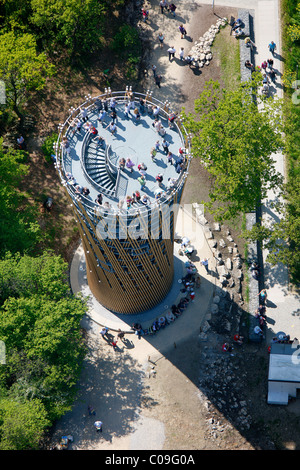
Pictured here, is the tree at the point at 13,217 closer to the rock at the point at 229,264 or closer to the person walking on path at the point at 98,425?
the person walking on path at the point at 98,425

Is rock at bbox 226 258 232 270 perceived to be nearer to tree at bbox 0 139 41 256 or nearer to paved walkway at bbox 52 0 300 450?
paved walkway at bbox 52 0 300 450

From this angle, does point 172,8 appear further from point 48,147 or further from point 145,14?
point 48,147

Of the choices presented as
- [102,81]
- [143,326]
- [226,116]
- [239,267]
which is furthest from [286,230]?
[102,81]

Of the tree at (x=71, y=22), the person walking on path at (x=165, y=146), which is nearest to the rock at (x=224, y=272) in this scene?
the person walking on path at (x=165, y=146)
